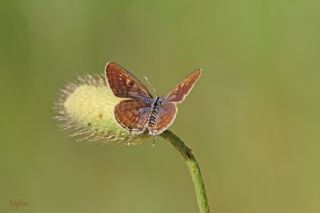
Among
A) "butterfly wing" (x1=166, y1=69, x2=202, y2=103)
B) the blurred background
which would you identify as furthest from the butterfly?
the blurred background

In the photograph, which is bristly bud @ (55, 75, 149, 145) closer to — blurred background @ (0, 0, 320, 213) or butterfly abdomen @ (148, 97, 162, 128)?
butterfly abdomen @ (148, 97, 162, 128)

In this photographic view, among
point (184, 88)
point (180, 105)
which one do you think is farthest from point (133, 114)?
point (180, 105)

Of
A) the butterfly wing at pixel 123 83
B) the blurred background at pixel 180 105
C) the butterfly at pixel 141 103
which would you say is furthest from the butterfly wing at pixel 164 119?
the blurred background at pixel 180 105

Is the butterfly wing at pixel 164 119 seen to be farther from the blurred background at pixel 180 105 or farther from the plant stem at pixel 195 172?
the blurred background at pixel 180 105

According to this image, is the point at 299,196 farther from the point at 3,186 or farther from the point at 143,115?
the point at 143,115

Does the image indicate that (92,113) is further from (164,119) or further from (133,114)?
(164,119)

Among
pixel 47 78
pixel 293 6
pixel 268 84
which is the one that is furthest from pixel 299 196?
pixel 47 78
